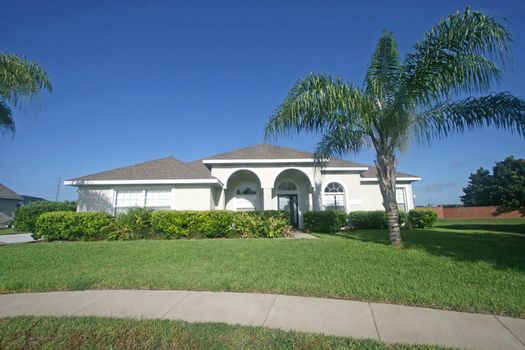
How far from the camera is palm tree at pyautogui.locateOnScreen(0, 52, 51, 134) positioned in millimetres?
10727

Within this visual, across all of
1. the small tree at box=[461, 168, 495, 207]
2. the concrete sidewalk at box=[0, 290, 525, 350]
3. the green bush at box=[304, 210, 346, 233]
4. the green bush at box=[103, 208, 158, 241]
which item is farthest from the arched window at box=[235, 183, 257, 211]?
the small tree at box=[461, 168, 495, 207]

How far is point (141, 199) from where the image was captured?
15078 millimetres

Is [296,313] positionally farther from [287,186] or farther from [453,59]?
[287,186]

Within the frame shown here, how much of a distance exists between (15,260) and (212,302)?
24.2 ft

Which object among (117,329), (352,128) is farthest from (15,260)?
(352,128)

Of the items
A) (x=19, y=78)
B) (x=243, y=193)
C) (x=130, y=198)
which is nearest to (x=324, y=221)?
(x=243, y=193)

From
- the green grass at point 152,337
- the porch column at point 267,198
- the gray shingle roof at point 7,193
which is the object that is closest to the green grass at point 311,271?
the green grass at point 152,337

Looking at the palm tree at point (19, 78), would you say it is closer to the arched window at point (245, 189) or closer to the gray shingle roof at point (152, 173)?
the gray shingle roof at point (152, 173)

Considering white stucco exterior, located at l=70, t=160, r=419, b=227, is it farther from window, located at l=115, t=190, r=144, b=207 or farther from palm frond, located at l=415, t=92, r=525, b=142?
palm frond, located at l=415, t=92, r=525, b=142

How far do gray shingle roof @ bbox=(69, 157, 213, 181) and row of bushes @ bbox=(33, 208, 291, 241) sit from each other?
2630 mm

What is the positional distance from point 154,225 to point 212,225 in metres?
2.77

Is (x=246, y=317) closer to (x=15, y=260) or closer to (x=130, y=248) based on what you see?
(x=130, y=248)

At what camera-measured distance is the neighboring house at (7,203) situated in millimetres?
30206

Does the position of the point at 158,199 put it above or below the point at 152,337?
above
